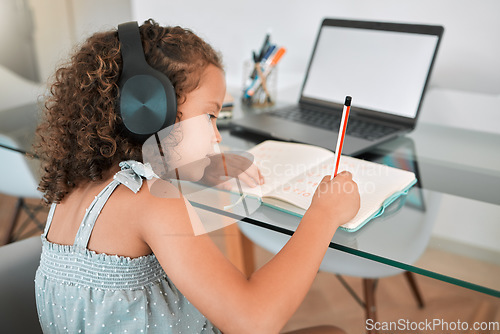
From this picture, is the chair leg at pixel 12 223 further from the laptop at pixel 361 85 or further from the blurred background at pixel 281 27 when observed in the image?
the laptop at pixel 361 85

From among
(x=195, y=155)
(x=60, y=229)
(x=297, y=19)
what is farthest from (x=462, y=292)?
(x=60, y=229)

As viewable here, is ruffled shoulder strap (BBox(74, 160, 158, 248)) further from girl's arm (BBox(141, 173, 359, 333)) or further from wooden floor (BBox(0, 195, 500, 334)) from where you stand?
wooden floor (BBox(0, 195, 500, 334))

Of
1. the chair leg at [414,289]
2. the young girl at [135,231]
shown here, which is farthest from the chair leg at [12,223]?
the chair leg at [414,289]

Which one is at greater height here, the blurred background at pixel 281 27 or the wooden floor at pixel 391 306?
the blurred background at pixel 281 27

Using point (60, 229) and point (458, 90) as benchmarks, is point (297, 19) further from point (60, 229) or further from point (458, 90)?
point (60, 229)

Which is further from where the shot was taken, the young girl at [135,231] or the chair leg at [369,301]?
the chair leg at [369,301]

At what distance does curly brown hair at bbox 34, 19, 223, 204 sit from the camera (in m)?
0.65

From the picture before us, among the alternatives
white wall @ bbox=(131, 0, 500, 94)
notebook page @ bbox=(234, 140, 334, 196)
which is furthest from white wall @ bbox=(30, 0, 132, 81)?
notebook page @ bbox=(234, 140, 334, 196)

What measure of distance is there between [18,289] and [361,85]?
83 cm

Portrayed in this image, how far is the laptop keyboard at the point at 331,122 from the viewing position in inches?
40.6

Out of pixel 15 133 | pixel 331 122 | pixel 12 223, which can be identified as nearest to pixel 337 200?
pixel 331 122

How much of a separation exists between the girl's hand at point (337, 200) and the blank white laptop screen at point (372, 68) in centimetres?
45

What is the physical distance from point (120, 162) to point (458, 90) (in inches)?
36.4

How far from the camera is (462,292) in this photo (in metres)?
1.52
